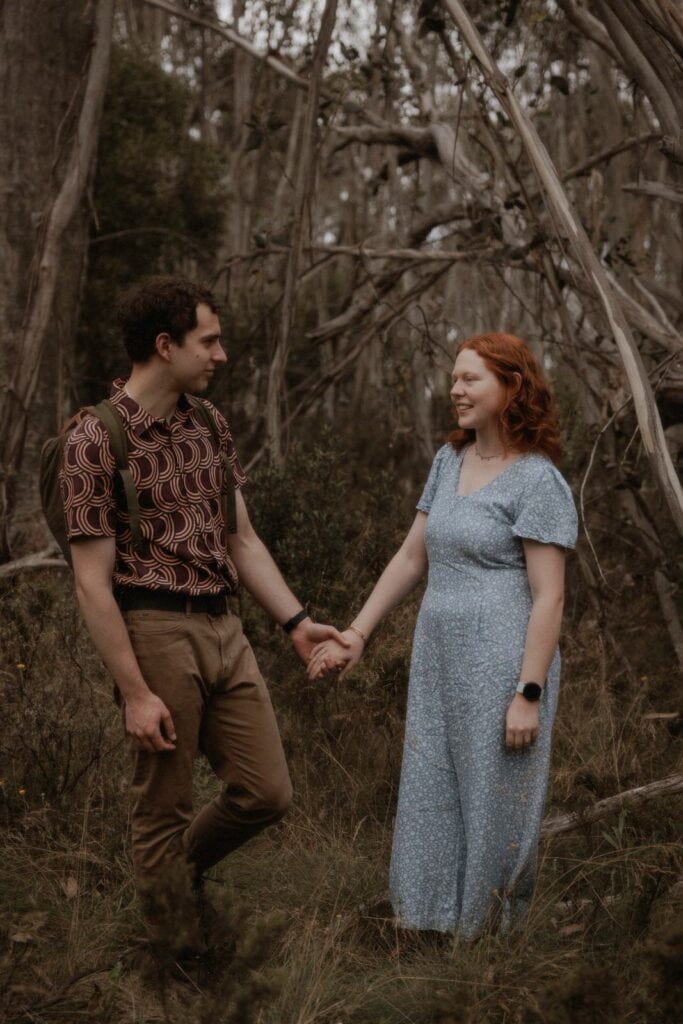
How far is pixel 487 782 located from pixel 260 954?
132cm

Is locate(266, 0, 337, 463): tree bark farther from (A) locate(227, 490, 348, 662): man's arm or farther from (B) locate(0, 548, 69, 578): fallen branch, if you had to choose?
(A) locate(227, 490, 348, 662): man's arm

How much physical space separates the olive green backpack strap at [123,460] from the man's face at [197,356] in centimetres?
24

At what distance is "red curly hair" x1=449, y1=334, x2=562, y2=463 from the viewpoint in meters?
3.65

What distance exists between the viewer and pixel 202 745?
142 inches

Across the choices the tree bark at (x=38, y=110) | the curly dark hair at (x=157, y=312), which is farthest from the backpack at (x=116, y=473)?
the tree bark at (x=38, y=110)

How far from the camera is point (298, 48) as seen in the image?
1213 cm

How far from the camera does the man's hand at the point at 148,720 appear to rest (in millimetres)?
3230

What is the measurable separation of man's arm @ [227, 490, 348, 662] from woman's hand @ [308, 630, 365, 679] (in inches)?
0.7

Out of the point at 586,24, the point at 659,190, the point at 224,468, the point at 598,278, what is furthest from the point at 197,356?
the point at 586,24

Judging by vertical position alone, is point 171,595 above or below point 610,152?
below

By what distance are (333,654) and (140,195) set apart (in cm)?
853

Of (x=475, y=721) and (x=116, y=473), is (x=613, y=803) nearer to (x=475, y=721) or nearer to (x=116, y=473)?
(x=475, y=721)

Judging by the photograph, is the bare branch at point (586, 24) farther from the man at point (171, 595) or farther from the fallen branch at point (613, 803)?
the fallen branch at point (613, 803)

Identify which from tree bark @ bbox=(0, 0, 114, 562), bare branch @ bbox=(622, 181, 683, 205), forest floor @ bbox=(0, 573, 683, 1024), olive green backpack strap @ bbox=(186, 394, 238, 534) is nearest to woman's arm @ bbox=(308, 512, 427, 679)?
olive green backpack strap @ bbox=(186, 394, 238, 534)
